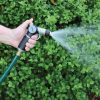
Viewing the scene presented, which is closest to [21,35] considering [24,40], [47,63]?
[24,40]

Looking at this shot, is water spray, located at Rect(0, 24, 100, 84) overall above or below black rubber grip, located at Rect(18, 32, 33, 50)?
below

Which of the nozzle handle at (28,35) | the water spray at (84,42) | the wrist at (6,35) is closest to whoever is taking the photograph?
the nozzle handle at (28,35)

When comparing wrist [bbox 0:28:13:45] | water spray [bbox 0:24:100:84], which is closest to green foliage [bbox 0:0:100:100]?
water spray [bbox 0:24:100:84]

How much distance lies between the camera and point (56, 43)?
13.7 feet

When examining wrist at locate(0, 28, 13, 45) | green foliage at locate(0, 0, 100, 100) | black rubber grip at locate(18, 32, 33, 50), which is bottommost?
green foliage at locate(0, 0, 100, 100)

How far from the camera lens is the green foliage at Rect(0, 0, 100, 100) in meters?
4.20

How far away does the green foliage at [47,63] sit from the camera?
4199 mm

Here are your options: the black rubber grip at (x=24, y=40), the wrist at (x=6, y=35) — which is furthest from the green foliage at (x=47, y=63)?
the black rubber grip at (x=24, y=40)

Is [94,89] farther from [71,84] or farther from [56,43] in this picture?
[56,43]

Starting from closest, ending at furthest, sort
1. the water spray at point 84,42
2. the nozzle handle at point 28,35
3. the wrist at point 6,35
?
1. the nozzle handle at point 28,35
2. the wrist at point 6,35
3. the water spray at point 84,42

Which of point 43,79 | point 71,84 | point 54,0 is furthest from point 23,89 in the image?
point 54,0

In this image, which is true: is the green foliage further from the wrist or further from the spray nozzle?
the spray nozzle

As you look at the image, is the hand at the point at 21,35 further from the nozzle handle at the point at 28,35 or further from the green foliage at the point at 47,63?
the green foliage at the point at 47,63

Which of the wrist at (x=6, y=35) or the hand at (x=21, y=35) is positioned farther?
the wrist at (x=6, y=35)
